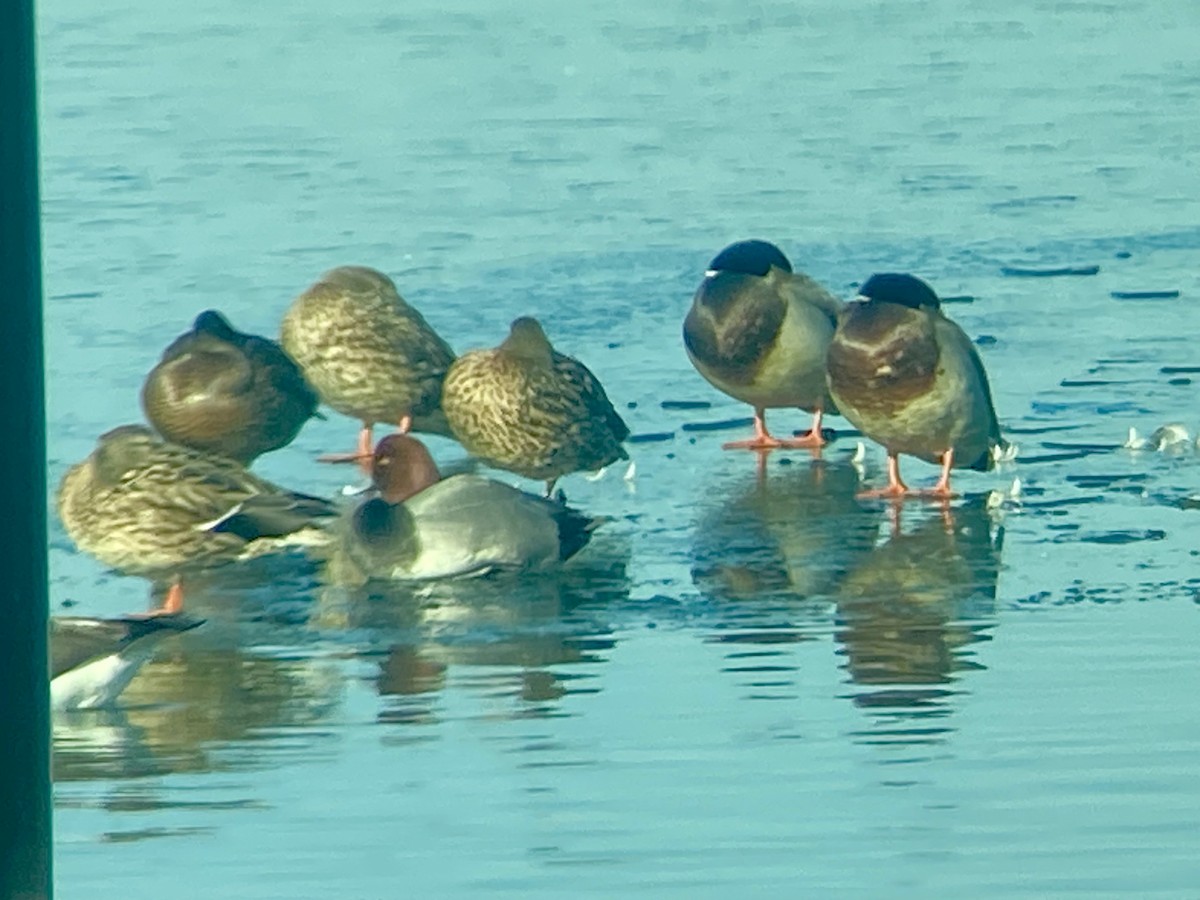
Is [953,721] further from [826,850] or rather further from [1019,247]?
[1019,247]

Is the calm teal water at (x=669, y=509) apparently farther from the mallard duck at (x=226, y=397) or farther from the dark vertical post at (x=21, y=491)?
the dark vertical post at (x=21, y=491)

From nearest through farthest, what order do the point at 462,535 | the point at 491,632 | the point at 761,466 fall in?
the point at 491,632
the point at 462,535
the point at 761,466

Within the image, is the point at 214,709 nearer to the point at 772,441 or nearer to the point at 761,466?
the point at 761,466

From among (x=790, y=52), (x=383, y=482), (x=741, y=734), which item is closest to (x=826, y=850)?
(x=741, y=734)

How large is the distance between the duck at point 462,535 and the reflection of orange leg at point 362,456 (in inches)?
47.9

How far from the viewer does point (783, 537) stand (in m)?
6.36

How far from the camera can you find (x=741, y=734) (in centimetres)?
473

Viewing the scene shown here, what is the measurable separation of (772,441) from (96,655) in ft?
9.36

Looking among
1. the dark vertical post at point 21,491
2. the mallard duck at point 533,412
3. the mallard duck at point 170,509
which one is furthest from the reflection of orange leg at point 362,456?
the dark vertical post at point 21,491

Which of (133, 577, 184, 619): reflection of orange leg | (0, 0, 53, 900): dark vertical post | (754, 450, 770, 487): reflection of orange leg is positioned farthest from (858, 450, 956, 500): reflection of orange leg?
(0, 0, 53, 900): dark vertical post

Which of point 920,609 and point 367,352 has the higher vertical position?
point 367,352

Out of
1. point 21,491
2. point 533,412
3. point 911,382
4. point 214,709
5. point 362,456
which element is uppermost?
point 21,491

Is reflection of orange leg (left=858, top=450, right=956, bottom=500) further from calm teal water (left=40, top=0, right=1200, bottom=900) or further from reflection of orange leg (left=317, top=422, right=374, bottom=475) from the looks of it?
reflection of orange leg (left=317, top=422, right=374, bottom=475)

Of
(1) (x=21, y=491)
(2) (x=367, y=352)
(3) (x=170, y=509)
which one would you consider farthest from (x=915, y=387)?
(1) (x=21, y=491)
